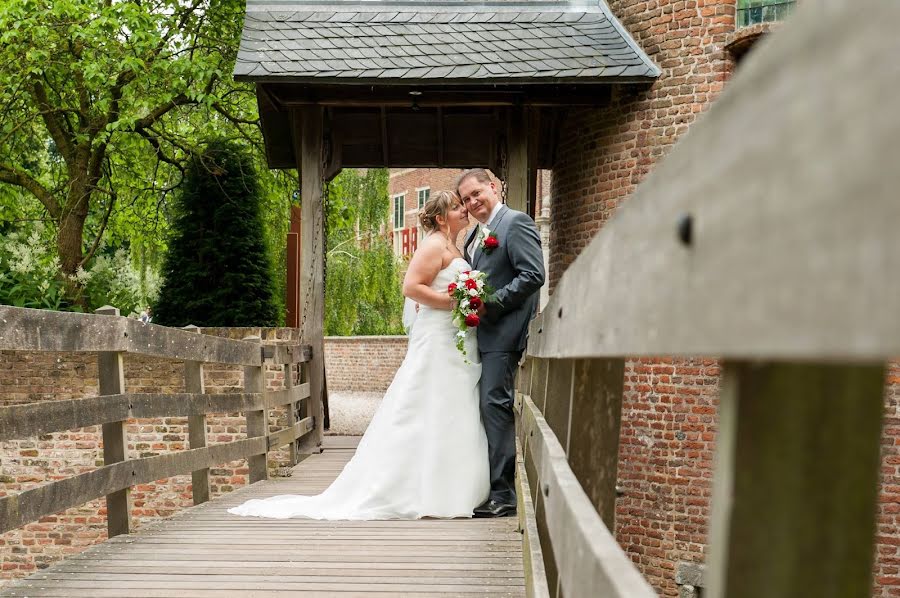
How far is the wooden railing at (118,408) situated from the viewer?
12.4 ft

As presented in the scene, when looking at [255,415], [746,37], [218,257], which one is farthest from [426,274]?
[218,257]

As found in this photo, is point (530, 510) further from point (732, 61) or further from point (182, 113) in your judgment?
point (182, 113)

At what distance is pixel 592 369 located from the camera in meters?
2.24

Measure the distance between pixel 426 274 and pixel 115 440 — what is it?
2212 millimetres

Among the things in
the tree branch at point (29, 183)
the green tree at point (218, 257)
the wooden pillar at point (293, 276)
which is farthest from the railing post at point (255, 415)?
the tree branch at point (29, 183)

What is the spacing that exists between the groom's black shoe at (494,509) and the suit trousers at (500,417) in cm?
5

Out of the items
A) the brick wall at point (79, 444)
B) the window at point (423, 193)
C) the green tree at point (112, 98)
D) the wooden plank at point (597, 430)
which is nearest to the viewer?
the wooden plank at point (597, 430)

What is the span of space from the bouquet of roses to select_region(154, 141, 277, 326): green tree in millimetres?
7653

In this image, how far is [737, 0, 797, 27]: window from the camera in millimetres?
11466

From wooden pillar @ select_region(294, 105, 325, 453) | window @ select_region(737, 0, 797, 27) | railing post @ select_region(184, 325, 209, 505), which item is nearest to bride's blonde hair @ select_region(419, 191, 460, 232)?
railing post @ select_region(184, 325, 209, 505)

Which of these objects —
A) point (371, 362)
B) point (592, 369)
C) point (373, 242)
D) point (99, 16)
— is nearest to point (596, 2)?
point (99, 16)

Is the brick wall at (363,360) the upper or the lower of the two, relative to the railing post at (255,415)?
lower

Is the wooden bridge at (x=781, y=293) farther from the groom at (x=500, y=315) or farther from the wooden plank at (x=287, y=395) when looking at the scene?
the wooden plank at (x=287, y=395)

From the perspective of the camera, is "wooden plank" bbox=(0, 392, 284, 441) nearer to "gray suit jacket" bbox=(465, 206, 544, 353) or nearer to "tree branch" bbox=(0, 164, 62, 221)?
"gray suit jacket" bbox=(465, 206, 544, 353)
